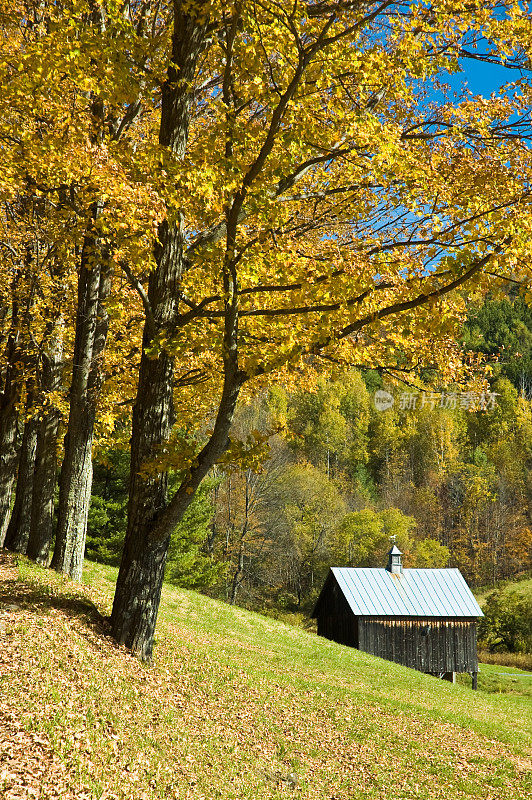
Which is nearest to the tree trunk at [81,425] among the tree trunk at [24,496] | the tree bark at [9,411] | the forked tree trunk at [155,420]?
the tree bark at [9,411]

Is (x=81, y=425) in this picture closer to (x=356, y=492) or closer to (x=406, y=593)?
(x=406, y=593)

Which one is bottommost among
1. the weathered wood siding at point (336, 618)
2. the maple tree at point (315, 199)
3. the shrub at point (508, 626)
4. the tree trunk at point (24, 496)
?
the shrub at point (508, 626)

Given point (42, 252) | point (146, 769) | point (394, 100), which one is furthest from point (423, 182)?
point (42, 252)

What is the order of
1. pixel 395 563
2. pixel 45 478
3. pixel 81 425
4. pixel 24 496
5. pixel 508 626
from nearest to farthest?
pixel 81 425, pixel 45 478, pixel 24 496, pixel 395 563, pixel 508 626

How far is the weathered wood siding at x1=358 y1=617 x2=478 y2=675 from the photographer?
27234mm

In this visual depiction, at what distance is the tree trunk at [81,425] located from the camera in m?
10.4

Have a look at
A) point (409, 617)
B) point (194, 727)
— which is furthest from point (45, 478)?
point (409, 617)

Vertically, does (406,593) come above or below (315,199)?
below

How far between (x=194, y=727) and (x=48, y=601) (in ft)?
8.62

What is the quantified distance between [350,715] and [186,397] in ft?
23.6

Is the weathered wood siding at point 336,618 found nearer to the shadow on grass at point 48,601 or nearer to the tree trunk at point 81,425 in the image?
the tree trunk at point 81,425

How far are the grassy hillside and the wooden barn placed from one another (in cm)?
1508

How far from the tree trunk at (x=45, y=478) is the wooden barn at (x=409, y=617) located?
18362 millimetres

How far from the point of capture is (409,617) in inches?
1085
